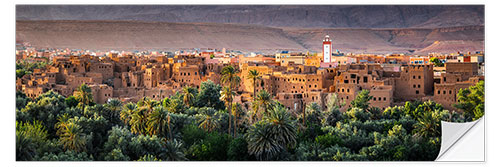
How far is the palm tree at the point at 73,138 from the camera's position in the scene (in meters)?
15.8

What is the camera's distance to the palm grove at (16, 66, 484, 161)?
51.8ft

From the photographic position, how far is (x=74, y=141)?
15781 millimetres

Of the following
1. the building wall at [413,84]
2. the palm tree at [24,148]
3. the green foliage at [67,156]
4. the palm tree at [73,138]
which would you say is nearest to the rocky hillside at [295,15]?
the building wall at [413,84]

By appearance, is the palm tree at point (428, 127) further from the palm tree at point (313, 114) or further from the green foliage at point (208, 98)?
the green foliage at point (208, 98)

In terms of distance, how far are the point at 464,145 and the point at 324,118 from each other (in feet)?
23.1

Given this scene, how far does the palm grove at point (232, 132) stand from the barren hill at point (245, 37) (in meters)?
38.0

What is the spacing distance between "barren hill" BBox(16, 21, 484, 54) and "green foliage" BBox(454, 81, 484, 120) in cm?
3711

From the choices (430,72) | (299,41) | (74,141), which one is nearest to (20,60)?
(74,141)

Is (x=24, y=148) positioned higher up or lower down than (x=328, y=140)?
higher up

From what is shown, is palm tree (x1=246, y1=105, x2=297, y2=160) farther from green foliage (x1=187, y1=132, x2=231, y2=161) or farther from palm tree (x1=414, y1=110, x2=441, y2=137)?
palm tree (x1=414, y1=110, x2=441, y2=137)

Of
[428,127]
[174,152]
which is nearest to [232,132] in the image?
[174,152]

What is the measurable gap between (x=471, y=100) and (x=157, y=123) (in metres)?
10.6

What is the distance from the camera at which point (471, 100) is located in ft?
67.6

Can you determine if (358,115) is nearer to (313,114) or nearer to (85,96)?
(313,114)
